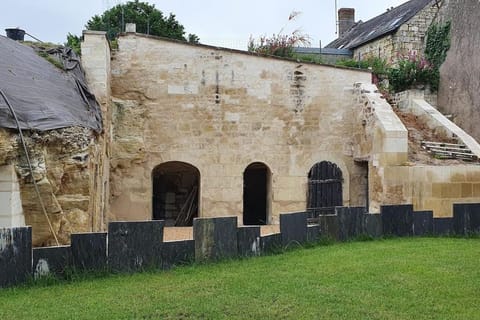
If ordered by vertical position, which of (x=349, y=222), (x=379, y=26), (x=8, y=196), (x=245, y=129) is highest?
(x=379, y=26)

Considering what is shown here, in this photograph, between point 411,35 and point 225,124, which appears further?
point 411,35

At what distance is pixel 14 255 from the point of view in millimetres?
5918

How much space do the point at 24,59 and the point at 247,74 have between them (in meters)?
6.11

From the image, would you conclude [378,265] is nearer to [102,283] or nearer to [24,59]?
[102,283]

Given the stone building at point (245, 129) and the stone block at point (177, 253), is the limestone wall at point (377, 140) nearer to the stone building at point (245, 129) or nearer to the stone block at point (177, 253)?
the stone building at point (245, 129)

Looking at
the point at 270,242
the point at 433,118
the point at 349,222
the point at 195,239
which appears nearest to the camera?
the point at 195,239

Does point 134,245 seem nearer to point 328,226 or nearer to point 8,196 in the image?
point 8,196

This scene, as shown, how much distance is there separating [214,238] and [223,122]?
6835 mm

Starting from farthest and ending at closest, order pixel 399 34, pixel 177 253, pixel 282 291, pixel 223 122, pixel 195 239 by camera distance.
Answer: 1. pixel 399 34
2. pixel 223 122
3. pixel 195 239
4. pixel 177 253
5. pixel 282 291

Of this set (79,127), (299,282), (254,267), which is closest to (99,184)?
(79,127)

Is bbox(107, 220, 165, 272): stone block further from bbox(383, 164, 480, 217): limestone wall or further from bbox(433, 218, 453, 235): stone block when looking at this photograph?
bbox(383, 164, 480, 217): limestone wall

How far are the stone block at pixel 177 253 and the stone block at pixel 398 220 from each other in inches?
161

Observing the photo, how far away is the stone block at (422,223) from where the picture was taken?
961 cm

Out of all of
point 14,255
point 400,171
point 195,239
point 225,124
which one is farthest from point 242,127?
point 14,255
